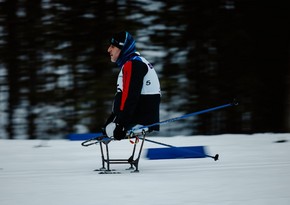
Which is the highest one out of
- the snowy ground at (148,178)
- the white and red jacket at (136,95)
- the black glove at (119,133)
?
the white and red jacket at (136,95)

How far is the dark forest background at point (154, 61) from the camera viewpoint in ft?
22.7

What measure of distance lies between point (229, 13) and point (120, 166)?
132 inches

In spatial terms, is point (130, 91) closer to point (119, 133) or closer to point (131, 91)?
point (131, 91)

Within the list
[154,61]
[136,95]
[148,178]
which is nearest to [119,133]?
[136,95]

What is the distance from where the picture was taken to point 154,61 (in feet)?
23.1

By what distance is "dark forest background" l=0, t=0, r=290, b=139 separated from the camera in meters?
6.93

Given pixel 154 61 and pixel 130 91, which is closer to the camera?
pixel 130 91

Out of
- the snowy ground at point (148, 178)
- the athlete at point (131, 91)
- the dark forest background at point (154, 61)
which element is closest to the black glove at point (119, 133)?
the athlete at point (131, 91)

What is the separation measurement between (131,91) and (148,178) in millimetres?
788

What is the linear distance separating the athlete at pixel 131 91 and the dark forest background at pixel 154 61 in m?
2.58

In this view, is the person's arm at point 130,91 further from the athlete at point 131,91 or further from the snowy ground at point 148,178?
the snowy ground at point 148,178

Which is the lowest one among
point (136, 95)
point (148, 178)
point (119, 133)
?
point (148, 178)

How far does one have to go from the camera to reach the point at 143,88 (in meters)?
4.38

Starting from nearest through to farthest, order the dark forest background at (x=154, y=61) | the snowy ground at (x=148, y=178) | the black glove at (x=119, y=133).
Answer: the snowy ground at (x=148, y=178)
the black glove at (x=119, y=133)
the dark forest background at (x=154, y=61)
